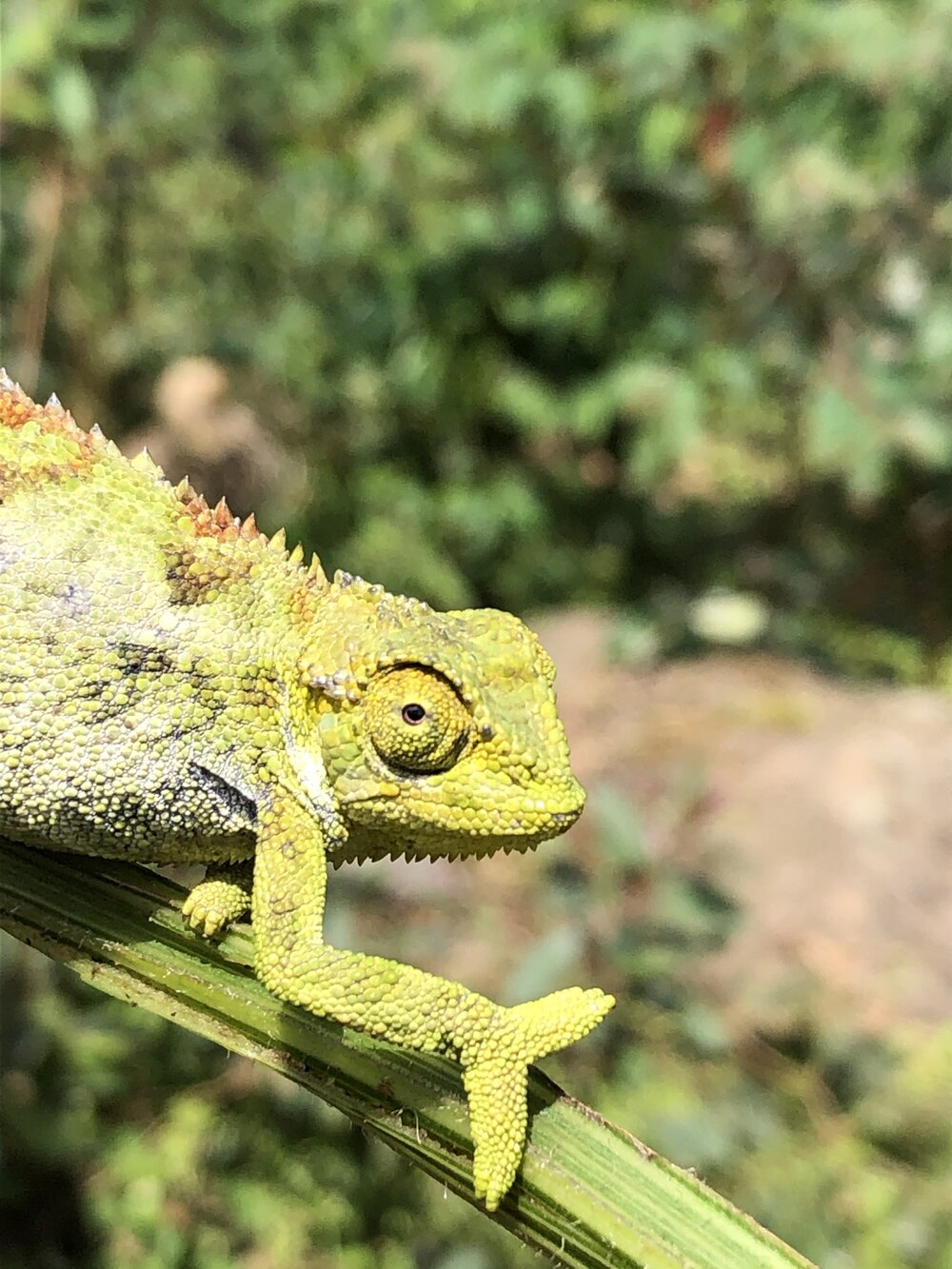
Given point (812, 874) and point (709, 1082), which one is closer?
point (709, 1082)

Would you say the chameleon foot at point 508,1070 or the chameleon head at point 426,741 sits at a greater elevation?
the chameleon head at point 426,741

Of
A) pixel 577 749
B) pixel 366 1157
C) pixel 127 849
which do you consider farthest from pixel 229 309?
pixel 127 849

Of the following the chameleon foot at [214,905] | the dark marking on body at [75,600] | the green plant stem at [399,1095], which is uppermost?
the dark marking on body at [75,600]

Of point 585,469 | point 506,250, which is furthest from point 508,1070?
point 585,469

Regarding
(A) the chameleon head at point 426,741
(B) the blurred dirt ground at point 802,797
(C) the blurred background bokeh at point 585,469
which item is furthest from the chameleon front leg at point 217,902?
(B) the blurred dirt ground at point 802,797

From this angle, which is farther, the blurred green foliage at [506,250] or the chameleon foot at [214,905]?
the blurred green foliage at [506,250]

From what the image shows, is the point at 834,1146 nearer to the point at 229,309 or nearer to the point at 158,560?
the point at 158,560

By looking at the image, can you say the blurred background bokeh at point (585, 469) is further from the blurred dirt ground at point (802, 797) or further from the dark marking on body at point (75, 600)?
the dark marking on body at point (75, 600)
